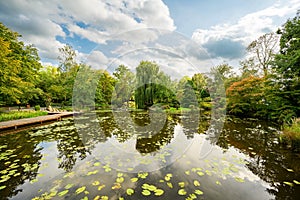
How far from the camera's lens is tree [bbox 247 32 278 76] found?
43.2 ft

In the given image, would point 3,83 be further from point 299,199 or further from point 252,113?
point 252,113

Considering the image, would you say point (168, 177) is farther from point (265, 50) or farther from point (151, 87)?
point (265, 50)

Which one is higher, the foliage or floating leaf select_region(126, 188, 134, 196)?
the foliage

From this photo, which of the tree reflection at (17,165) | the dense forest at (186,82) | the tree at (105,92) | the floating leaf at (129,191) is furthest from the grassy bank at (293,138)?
the tree at (105,92)

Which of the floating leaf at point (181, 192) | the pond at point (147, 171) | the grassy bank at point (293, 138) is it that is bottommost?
the pond at point (147, 171)

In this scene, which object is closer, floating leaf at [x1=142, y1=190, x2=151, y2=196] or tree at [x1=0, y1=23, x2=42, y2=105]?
floating leaf at [x1=142, y1=190, x2=151, y2=196]

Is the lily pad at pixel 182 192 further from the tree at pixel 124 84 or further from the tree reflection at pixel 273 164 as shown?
the tree at pixel 124 84

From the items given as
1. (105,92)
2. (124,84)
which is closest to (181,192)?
(124,84)

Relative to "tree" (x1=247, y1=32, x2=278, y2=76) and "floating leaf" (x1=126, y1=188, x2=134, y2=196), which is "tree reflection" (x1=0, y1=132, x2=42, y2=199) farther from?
"tree" (x1=247, y1=32, x2=278, y2=76)

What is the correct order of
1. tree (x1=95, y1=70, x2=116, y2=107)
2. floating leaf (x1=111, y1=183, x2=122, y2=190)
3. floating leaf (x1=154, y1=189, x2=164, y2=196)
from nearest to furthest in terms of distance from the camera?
floating leaf (x1=154, y1=189, x2=164, y2=196), floating leaf (x1=111, y1=183, x2=122, y2=190), tree (x1=95, y1=70, x2=116, y2=107)

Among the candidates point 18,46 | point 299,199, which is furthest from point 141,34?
point 18,46

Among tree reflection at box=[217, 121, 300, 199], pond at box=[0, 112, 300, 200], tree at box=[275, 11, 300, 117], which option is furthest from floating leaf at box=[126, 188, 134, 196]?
tree at box=[275, 11, 300, 117]

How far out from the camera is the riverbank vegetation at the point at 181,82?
7203 mm

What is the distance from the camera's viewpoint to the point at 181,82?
46.6 feet
